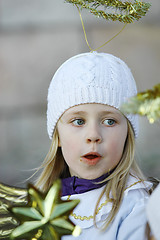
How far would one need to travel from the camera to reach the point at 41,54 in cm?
323

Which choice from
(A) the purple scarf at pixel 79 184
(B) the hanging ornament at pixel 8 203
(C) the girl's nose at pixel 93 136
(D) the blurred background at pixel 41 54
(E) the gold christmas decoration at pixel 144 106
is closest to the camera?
(E) the gold christmas decoration at pixel 144 106

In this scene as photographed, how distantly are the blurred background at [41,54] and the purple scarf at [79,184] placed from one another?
1.65 meters

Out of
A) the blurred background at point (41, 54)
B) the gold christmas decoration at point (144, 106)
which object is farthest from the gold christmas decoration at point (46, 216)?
the blurred background at point (41, 54)

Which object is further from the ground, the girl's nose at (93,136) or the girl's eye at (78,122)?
the girl's eye at (78,122)

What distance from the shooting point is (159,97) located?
2.51 feet

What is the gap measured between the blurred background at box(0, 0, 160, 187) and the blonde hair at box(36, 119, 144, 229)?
5.01 feet

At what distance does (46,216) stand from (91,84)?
50cm

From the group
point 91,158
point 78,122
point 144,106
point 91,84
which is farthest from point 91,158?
point 144,106

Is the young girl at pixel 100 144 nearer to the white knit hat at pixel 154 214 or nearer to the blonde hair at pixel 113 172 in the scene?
the blonde hair at pixel 113 172

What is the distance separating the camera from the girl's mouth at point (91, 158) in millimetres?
1309

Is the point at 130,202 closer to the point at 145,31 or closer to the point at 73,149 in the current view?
the point at 73,149

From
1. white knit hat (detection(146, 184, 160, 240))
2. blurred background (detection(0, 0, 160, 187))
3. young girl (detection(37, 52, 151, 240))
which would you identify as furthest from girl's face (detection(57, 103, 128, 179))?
blurred background (detection(0, 0, 160, 187))

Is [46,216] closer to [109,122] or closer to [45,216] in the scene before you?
[45,216]

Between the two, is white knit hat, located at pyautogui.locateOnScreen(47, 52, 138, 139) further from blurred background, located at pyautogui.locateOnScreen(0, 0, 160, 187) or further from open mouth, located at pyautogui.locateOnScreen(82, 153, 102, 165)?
blurred background, located at pyautogui.locateOnScreen(0, 0, 160, 187)
